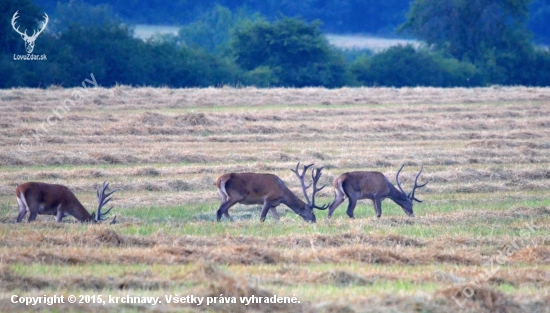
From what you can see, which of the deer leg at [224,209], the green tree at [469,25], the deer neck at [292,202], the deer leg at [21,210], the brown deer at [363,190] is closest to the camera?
the deer leg at [21,210]

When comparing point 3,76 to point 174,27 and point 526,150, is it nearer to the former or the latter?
point 526,150

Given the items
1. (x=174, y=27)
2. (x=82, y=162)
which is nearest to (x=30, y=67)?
(x=82, y=162)

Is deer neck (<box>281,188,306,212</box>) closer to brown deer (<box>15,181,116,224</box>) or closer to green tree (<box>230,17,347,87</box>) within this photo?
brown deer (<box>15,181,116,224</box>)

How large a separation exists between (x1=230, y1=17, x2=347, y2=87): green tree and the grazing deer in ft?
119

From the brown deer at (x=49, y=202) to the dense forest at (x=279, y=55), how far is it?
2868 centimetres

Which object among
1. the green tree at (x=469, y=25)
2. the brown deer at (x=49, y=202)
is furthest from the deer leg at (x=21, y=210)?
the green tree at (x=469, y=25)

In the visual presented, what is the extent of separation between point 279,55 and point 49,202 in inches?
1652

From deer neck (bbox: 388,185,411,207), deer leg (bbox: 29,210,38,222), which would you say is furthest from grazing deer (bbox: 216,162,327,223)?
deer leg (bbox: 29,210,38,222)

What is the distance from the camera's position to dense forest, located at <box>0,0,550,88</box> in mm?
45531

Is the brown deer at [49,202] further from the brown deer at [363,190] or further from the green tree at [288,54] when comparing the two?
the green tree at [288,54]

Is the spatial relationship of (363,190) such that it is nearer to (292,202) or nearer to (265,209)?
→ (292,202)

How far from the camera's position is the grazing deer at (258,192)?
45.8 ft

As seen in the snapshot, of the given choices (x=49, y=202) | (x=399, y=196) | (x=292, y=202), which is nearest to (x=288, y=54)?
(x=399, y=196)

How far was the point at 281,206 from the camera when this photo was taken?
17.0 m
